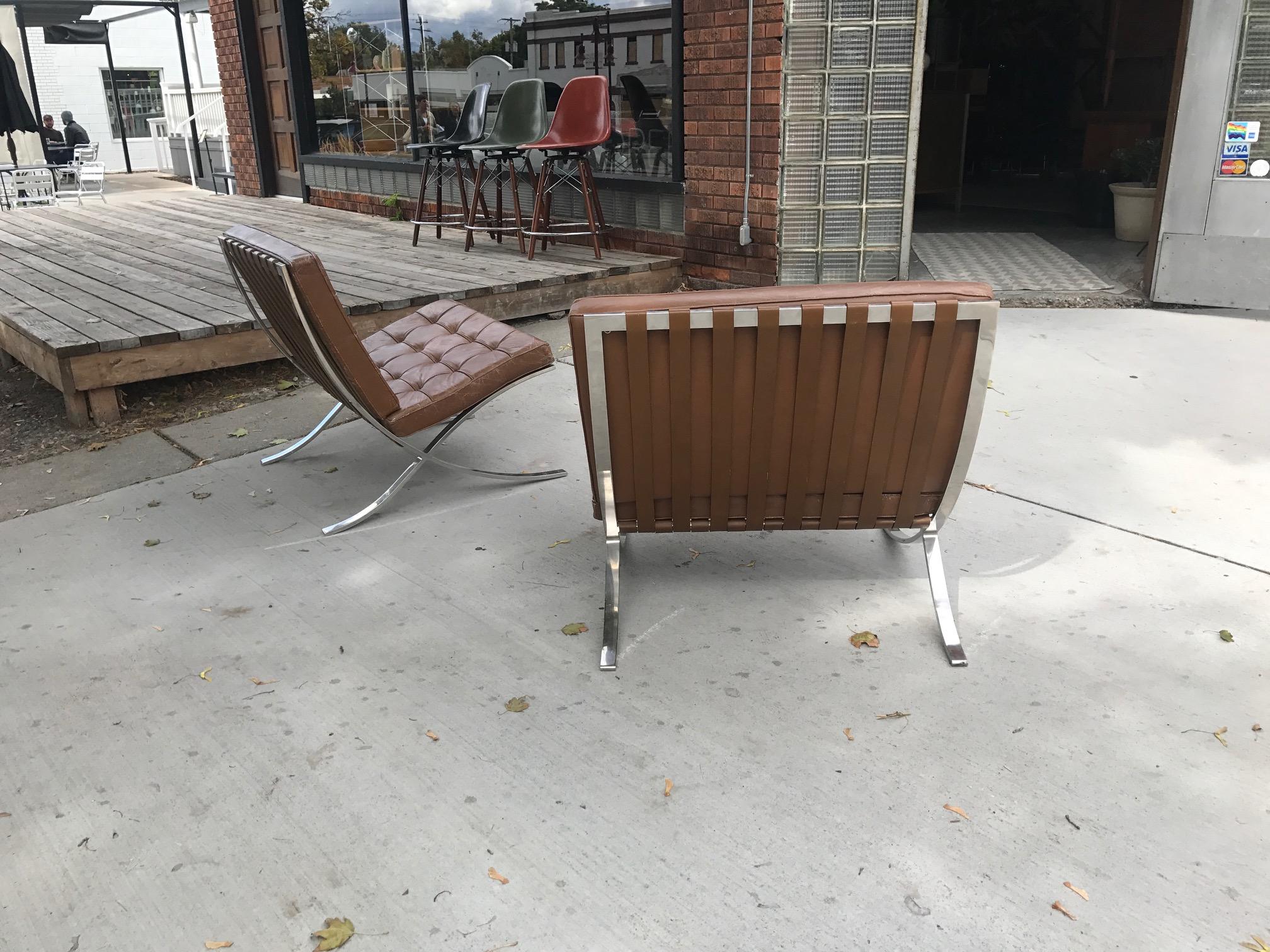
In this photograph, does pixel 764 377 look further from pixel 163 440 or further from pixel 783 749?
pixel 163 440

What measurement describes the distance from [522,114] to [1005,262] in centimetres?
350

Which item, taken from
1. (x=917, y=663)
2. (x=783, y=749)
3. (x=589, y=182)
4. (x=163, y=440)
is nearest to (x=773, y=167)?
(x=589, y=182)

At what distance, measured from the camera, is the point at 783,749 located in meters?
2.14

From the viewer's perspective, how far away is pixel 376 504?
3.35m

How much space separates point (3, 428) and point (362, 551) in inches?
99.9

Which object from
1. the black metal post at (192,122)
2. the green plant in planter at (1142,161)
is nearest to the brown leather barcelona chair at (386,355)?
the green plant in planter at (1142,161)

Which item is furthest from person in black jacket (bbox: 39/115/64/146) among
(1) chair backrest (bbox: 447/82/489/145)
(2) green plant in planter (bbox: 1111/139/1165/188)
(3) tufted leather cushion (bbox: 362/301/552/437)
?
(2) green plant in planter (bbox: 1111/139/1165/188)

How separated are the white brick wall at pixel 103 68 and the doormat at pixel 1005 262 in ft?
62.9

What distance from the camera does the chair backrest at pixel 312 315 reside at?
294 centimetres

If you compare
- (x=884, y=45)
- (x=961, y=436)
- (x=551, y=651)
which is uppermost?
(x=884, y=45)

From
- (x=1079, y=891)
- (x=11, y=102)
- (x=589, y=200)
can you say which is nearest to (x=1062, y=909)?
(x=1079, y=891)

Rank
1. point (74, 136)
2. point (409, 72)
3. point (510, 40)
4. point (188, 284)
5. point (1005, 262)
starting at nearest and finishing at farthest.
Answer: point (188, 284) < point (1005, 262) < point (510, 40) < point (409, 72) < point (74, 136)

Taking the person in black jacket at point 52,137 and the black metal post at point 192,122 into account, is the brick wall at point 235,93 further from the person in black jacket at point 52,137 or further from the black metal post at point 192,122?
the person in black jacket at point 52,137

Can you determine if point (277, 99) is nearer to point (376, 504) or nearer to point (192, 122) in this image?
point (192, 122)
